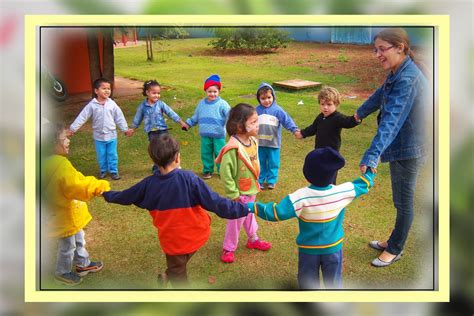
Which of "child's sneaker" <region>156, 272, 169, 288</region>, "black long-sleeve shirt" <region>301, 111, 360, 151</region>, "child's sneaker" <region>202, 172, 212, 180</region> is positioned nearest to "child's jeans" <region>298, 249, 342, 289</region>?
"child's sneaker" <region>156, 272, 169, 288</region>

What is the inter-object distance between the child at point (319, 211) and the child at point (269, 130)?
100 centimetres

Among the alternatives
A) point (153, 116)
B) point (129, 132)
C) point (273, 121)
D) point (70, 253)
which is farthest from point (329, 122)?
point (70, 253)

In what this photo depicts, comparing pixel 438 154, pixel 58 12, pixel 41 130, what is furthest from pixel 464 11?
pixel 41 130

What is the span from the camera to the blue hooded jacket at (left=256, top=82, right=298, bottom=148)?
11.9 feet

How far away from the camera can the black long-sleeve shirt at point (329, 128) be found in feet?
11.4

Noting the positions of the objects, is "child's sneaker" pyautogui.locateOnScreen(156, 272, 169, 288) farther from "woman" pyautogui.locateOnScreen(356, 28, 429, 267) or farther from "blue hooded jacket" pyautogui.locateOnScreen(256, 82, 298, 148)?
"blue hooded jacket" pyautogui.locateOnScreen(256, 82, 298, 148)

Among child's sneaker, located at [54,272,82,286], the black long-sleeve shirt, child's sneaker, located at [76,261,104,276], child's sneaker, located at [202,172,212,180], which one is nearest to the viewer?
child's sneaker, located at [54,272,82,286]

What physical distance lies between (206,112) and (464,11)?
1.73 m

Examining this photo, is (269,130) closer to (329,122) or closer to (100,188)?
(329,122)

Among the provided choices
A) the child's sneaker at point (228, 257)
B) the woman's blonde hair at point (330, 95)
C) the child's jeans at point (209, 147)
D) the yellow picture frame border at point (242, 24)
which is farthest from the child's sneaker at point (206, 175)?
the yellow picture frame border at point (242, 24)

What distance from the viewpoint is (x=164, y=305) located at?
2.71 metres

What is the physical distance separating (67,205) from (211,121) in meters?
1.21

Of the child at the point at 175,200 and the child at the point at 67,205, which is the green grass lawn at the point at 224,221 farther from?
the child at the point at 175,200

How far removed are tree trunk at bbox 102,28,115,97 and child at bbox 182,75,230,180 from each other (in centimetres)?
60
